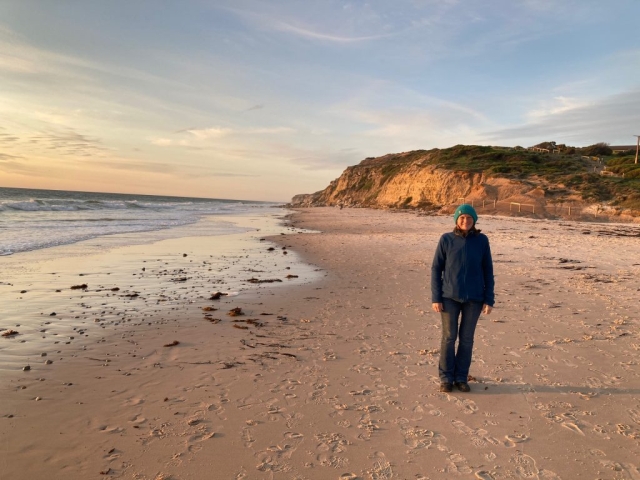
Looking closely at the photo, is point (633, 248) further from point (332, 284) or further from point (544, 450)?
point (544, 450)

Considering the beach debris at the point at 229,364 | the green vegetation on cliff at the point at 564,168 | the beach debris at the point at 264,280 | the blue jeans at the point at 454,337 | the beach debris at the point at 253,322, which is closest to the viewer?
the blue jeans at the point at 454,337

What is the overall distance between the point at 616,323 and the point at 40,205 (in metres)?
58.0

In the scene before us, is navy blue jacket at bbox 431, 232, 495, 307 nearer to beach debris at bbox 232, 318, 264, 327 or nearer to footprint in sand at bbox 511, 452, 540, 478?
footprint in sand at bbox 511, 452, 540, 478

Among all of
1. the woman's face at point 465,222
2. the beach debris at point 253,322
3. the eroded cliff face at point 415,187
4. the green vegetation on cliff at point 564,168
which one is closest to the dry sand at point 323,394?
the beach debris at point 253,322

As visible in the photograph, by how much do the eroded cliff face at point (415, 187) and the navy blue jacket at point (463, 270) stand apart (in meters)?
43.0

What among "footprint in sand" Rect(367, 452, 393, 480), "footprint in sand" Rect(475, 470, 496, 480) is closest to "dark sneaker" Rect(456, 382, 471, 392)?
"footprint in sand" Rect(475, 470, 496, 480)

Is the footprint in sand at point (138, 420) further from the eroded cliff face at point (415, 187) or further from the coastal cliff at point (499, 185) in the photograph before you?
the eroded cliff face at point (415, 187)

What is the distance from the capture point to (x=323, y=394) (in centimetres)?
480

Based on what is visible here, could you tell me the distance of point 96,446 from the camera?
379 cm

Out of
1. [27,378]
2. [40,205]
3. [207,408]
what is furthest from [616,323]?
[40,205]

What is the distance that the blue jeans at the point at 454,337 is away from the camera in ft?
16.3

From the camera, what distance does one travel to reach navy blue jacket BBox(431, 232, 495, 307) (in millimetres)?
4902

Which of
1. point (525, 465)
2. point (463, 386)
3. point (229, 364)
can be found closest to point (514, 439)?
point (525, 465)

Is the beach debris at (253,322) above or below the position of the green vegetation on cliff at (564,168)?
below
